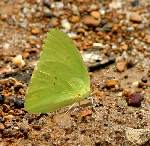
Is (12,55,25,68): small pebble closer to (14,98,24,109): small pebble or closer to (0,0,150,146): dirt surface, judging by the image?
(0,0,150,146): dirt surface

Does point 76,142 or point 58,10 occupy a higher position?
point 58,10

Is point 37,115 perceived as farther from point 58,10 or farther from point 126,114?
point 58,10

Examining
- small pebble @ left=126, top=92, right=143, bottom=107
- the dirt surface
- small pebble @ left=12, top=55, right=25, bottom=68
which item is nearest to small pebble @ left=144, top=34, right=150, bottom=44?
the dirt surface

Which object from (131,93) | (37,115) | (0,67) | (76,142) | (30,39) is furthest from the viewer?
(30,39)

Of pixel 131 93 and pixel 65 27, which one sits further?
pixel 65 27

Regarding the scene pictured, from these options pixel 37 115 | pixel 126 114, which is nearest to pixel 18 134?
pixel 37 115

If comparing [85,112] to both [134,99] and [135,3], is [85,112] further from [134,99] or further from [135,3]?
[135,3]
